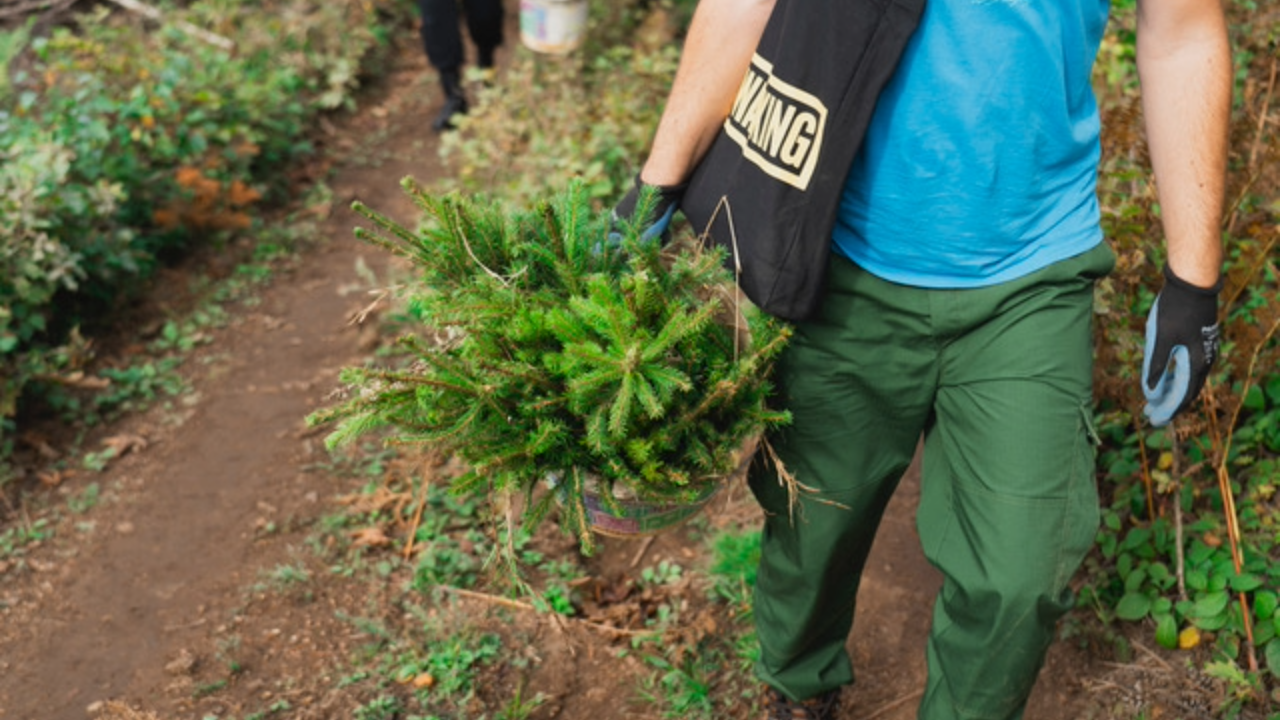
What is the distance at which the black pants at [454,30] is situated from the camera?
6164mm

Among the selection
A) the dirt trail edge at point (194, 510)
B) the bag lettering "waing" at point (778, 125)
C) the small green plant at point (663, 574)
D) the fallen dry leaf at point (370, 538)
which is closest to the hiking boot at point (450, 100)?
the dirt trail edge at point (194, 510)

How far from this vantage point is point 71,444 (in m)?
4.33

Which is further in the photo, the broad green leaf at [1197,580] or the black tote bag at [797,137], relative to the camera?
the broad green leaf at [1197,580]

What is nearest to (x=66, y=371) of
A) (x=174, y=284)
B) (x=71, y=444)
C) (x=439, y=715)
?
(x=71, y=444)

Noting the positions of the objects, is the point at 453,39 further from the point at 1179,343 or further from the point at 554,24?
the point at 1179,343

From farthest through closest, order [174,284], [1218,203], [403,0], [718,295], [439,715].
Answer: [403,0]
[174,284]
[439,715]
[718,295]
[1218,203]

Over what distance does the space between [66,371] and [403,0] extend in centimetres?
424

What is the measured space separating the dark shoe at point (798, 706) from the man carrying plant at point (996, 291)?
1.48 feet

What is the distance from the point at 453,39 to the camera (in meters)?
6.29

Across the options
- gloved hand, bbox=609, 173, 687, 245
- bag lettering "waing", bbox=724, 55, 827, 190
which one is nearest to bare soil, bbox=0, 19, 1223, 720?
gloved hand, bbox=609, 173, 687, 245

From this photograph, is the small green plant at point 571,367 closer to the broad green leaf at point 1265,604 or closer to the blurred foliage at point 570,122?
the broad green leaf at point 1265,604

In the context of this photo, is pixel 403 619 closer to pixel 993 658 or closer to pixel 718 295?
pixel 718 295

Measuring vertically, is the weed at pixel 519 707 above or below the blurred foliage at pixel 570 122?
below

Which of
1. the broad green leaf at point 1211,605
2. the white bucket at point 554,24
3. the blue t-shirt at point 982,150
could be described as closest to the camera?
the blue t-shirt at point 982,150
